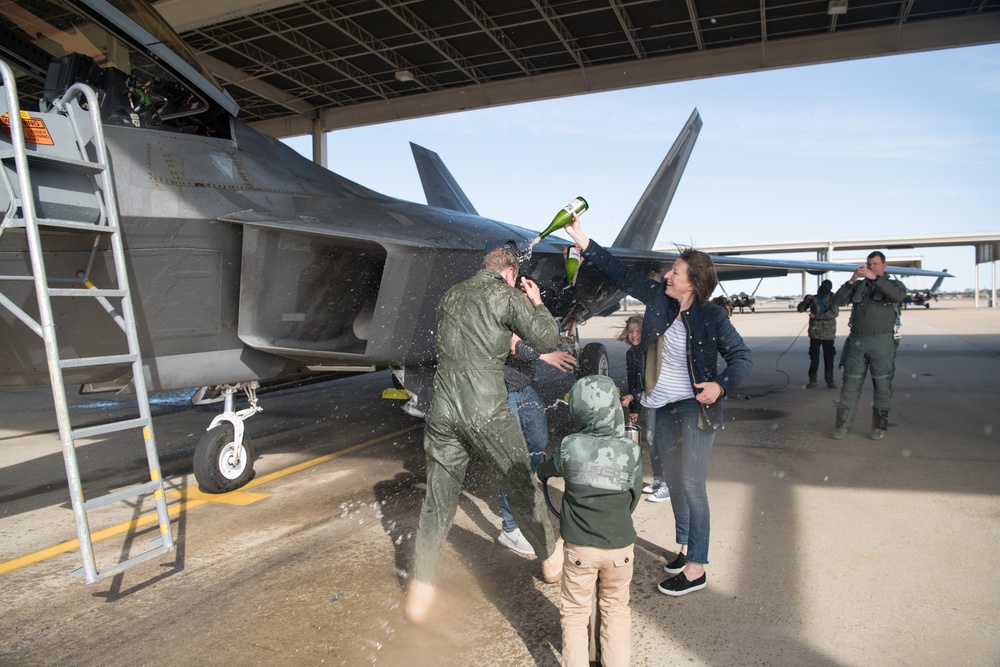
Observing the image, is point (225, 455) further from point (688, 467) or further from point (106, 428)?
point (688, 467)

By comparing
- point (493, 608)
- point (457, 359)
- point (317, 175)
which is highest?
point (317, 175)

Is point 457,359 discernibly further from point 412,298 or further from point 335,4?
point 335,4

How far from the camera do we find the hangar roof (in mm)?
11102

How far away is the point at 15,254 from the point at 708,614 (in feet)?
13.0

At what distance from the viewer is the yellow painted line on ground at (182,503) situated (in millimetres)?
3701

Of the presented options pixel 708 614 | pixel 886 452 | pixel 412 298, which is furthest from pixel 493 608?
pixel 886 452

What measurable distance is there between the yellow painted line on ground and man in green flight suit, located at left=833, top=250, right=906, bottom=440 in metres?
4.74

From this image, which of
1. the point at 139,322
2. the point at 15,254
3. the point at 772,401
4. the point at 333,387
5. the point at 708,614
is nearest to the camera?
the point at 708,614

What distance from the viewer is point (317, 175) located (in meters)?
5.31

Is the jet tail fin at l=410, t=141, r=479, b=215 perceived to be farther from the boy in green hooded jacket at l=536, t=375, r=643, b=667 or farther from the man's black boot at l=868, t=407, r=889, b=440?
the boy in green hooded jacket at l=536, t=375, r=643, b=667

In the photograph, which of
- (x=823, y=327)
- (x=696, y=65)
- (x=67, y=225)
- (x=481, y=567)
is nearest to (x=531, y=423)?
(x=481, y=567)

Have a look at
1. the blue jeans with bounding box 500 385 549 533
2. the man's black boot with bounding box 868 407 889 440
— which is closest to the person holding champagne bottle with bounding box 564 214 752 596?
the blue jeans with bounding box 500 385 549 533

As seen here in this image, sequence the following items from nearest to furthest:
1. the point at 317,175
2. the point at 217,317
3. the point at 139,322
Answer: the point at 139,322, the point at 217,317, the point at 317,175

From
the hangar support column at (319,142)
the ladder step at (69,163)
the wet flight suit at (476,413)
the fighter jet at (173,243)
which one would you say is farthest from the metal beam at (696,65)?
the ladder step at (69,163)
